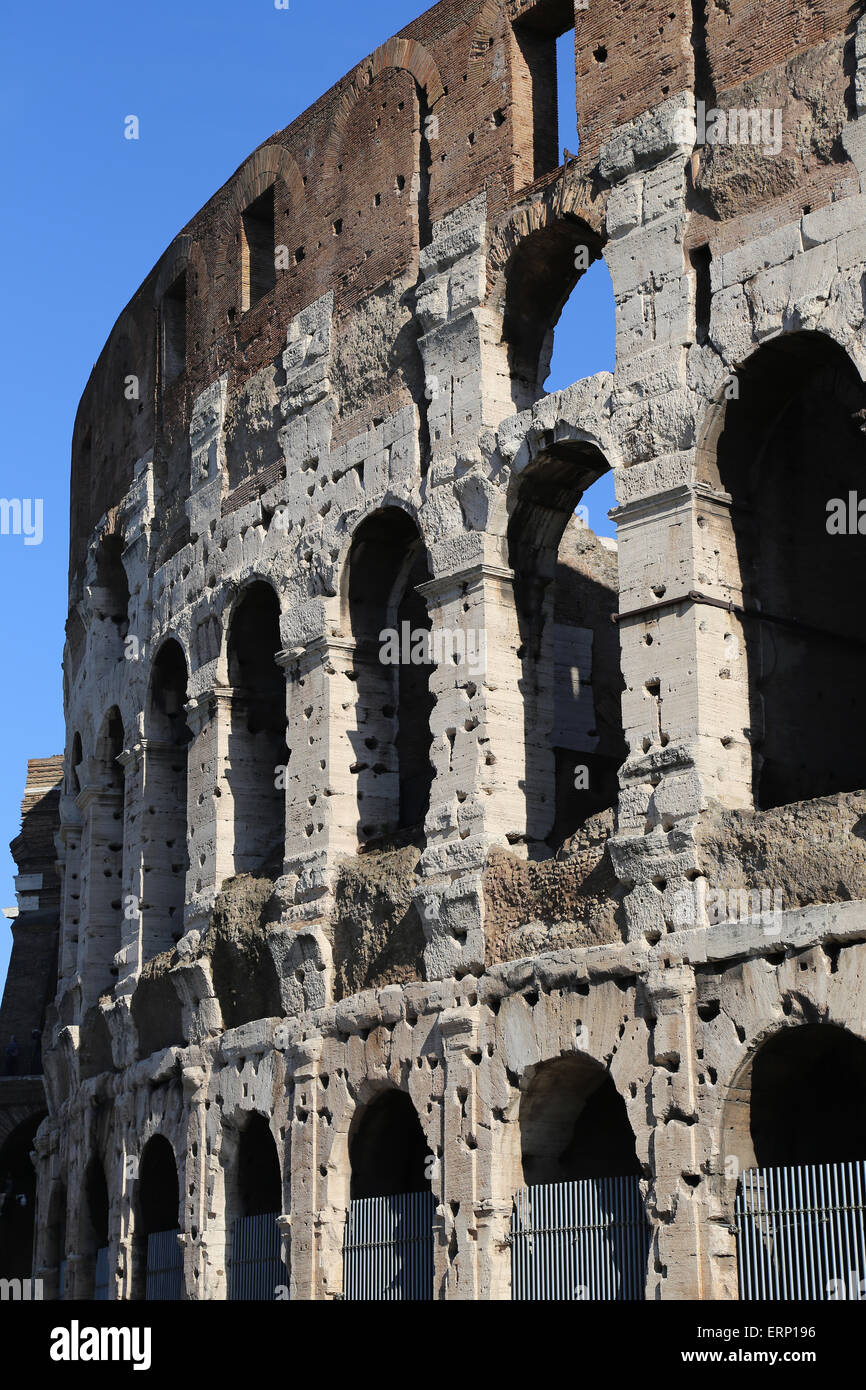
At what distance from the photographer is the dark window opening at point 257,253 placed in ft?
57.8

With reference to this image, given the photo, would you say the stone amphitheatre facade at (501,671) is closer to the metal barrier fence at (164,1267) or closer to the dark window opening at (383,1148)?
the dark window opening at (383,1148)

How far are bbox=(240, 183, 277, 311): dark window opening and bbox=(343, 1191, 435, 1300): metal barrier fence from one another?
25.5 ft

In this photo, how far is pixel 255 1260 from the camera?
15.1 meters

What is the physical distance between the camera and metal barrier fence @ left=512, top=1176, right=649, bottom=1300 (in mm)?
11742

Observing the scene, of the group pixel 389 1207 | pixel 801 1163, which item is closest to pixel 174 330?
pixel 389 1207

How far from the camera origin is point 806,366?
12258 mm

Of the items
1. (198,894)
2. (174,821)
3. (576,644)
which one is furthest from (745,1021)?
(174,821)

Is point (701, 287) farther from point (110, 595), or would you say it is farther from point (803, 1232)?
point (110, 595)

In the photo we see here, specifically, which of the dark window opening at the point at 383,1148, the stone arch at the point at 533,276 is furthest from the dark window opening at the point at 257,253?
the dark window opening at the point at 383,1148

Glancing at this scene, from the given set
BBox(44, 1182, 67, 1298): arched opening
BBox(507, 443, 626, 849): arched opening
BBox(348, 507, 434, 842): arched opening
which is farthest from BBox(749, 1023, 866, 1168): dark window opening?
BBox(44, 1182, 67, 1298): arched opening

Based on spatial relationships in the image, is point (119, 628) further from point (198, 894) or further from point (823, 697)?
point (823, 697)

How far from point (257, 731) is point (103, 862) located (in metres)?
3.58

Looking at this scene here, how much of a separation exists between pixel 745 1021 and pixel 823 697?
2503 mm

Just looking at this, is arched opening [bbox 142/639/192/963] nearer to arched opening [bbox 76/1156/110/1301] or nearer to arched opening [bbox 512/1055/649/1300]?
arched opening [bbox 76/1156/110/1301]
